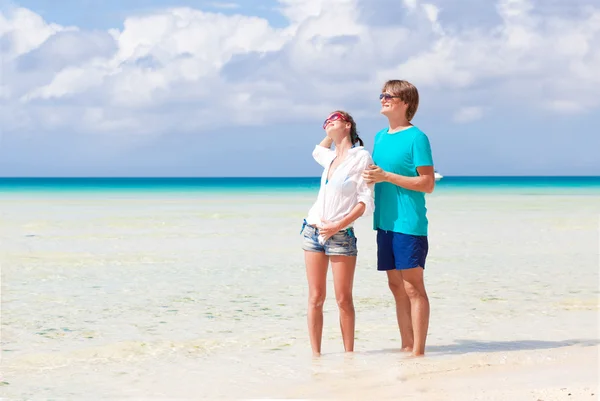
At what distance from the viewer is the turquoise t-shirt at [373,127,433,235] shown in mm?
5250

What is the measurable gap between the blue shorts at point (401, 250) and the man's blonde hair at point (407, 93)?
86 centimetres

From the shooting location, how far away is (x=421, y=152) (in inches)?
206

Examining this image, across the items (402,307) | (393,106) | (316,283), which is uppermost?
(393,106)

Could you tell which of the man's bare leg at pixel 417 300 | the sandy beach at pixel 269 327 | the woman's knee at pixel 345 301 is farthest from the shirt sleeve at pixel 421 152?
the sandy beach at pixel 269 327

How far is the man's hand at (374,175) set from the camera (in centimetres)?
509

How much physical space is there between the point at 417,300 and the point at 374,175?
3.56ft

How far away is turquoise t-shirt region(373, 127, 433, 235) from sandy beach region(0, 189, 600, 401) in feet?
3.45

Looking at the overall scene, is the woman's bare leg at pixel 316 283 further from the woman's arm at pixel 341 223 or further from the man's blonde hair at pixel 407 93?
the man's blonde hair at pixel 407 93

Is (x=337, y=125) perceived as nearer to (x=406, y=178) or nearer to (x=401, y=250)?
(x=406, y=178)

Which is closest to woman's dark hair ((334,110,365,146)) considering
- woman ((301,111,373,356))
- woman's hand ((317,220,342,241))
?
woman ((301,111,373,356))

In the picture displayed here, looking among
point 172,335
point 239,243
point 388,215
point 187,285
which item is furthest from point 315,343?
point 239,243

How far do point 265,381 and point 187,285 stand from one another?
15.0ft

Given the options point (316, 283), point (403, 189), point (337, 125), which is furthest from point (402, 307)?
point (337, 125)

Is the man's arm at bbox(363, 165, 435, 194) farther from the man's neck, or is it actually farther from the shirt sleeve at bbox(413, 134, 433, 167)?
the man's neck
